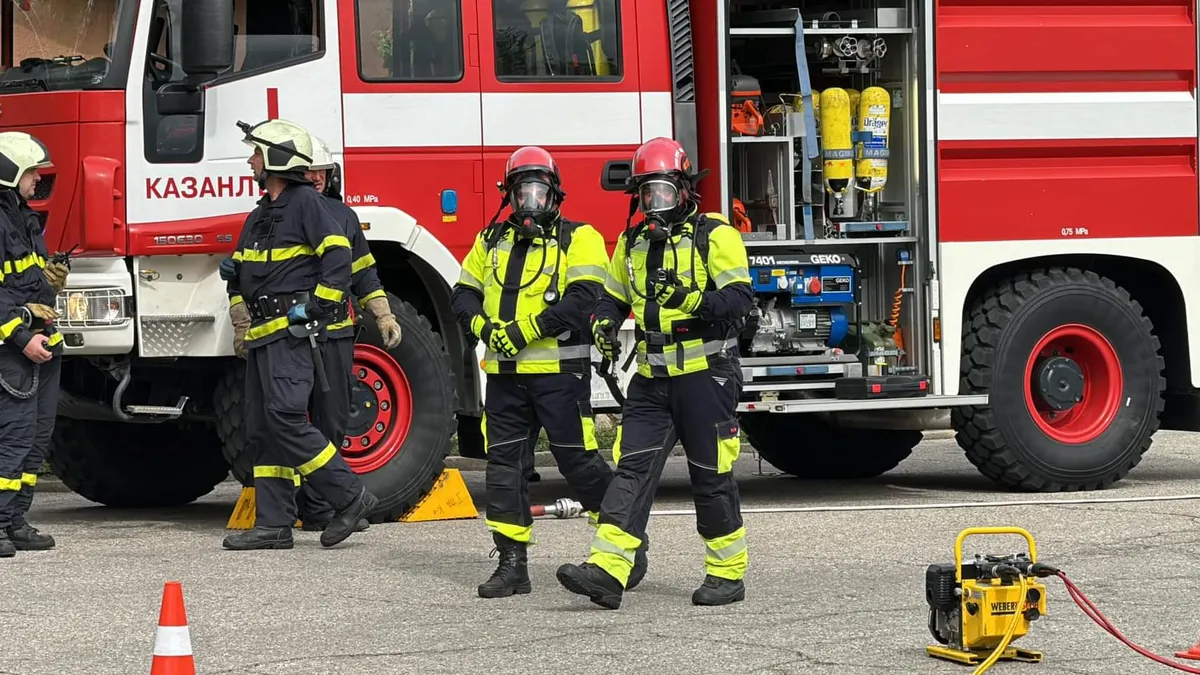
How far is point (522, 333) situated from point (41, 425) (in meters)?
2.66

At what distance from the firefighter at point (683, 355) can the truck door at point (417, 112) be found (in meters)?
2.29

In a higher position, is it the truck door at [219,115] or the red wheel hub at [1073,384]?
the truck door at [219,115]

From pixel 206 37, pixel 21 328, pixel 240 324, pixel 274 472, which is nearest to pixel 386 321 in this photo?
pixel 240 324

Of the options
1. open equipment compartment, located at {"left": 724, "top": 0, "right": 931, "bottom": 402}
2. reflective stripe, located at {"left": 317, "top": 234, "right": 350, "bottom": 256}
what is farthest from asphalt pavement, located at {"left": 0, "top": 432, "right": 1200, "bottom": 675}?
reflective stripe, located at {"left": 317, "top": 234, "right": 350, "bottom": 256}

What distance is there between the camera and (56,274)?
9367 mm

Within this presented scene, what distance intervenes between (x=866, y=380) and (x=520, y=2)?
2.68 metres

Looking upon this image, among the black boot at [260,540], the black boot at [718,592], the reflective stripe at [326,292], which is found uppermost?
the reflective stripe at [326,292]

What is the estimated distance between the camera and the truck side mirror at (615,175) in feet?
31.9

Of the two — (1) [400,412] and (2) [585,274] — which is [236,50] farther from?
(2) [585,274]

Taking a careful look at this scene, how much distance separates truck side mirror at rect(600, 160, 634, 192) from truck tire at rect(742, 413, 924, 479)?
2728mm

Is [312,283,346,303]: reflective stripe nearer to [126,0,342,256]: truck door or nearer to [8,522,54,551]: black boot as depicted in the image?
[126,0,342,256]: truck door

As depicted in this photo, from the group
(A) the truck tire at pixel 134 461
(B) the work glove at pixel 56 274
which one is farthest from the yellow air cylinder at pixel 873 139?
(B) the work glove at pixel 56 274

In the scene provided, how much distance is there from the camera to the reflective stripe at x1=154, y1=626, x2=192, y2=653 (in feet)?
17.5

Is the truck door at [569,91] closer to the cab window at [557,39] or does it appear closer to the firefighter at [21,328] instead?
the cab window at [557,39]
